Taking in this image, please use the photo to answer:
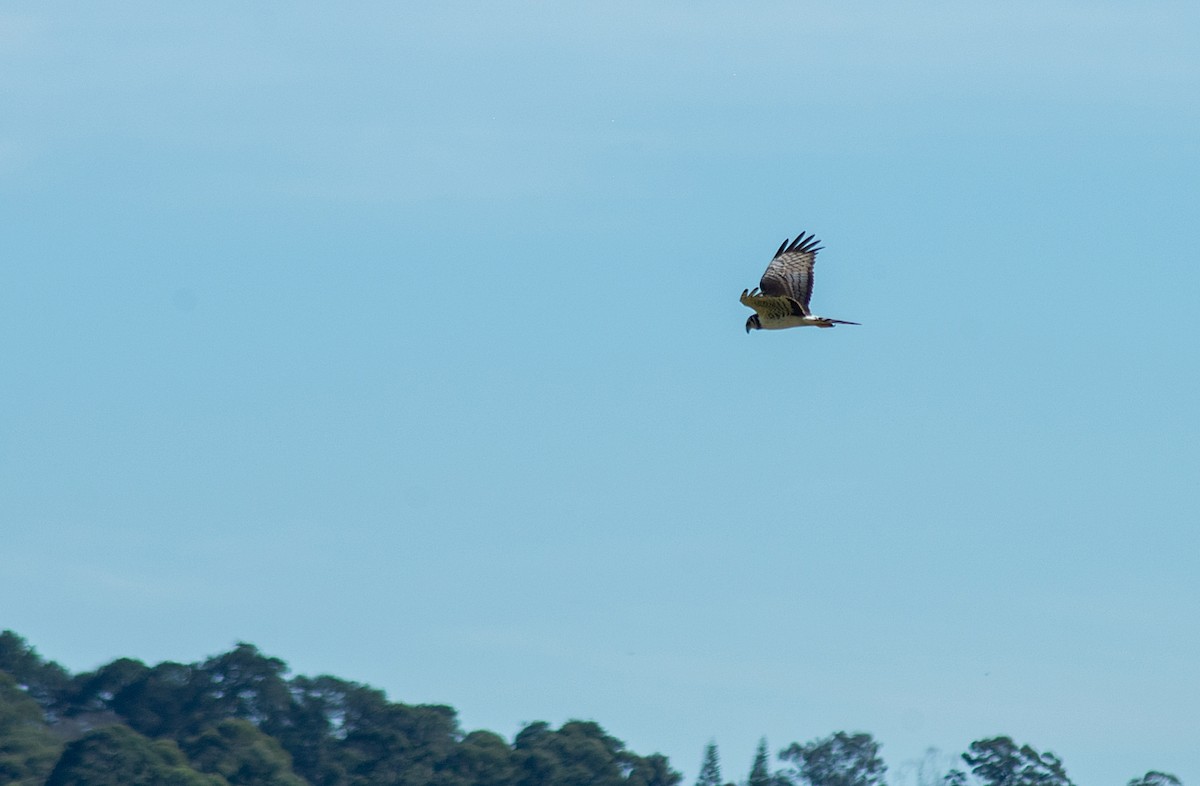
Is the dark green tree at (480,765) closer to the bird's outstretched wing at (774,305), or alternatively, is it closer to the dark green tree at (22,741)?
the dark green tree at (22,741)

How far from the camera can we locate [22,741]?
99.9 metres

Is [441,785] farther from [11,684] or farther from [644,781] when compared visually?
[11,684]

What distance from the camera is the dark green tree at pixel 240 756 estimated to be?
98625 millimetres

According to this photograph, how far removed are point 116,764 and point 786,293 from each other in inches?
2551

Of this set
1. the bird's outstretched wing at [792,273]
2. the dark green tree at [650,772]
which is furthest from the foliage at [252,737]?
the bird's outstretched wing at [792,273]

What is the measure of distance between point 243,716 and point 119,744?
59.8ft

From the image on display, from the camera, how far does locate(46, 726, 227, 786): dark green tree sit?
93.8 m

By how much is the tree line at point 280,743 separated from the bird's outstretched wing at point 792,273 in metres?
60.1

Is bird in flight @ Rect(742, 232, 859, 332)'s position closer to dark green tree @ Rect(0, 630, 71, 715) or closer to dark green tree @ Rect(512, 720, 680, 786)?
dark green tree @ Rect(512, 720, 680, 786)

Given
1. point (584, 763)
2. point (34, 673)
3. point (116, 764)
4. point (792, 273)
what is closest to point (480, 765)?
point (584, 763)

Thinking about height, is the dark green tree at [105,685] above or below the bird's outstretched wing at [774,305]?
above

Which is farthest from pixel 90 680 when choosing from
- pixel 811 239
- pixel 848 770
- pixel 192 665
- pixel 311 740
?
pixel 811 239

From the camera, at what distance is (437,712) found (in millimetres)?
105500

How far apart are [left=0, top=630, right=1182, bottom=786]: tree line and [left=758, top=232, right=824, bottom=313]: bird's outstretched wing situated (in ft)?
197
